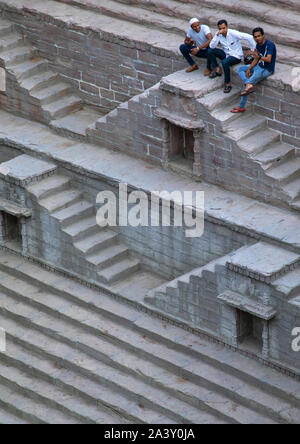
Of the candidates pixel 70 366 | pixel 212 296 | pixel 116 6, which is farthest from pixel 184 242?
pixel 116 6

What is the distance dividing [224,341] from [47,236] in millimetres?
5195

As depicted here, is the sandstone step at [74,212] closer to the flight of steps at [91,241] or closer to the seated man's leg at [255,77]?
the flight of steps at [91,241]

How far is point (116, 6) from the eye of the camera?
109ft

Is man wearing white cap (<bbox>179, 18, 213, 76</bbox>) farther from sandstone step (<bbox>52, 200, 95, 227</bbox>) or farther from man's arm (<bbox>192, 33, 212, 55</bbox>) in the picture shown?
sandstone step (<bbox>52, 200, 95, 227</bbox>)

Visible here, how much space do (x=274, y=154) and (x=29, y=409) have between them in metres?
7.36

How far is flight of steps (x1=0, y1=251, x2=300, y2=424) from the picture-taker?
27.9m

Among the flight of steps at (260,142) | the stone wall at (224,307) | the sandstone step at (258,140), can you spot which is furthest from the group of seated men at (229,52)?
the stone wall at (224,307)

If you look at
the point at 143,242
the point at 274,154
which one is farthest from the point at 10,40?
the point at 274,154

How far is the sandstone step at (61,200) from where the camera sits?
1233 inches

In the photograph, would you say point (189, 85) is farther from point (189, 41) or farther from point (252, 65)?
point (252, 65)

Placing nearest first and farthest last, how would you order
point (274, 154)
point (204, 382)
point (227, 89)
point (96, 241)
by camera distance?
point (204, 382) < point (274, 154) < point (227, 89) < point (96, 241)

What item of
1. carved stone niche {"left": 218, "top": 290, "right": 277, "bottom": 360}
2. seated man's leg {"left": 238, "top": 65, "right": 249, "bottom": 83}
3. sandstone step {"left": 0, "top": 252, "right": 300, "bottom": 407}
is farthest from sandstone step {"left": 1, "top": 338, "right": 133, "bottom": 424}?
seated man's leg {"left": 238, "top": 65, "right": 249, "bottom": 83}

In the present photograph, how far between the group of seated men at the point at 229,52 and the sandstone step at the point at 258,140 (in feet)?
1.98

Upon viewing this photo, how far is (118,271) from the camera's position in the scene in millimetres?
30797
